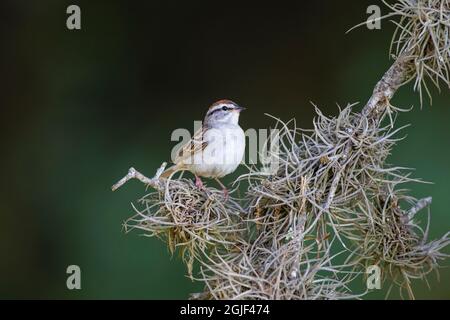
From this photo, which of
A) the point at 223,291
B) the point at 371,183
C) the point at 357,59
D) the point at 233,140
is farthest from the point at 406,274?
the point at 357,59

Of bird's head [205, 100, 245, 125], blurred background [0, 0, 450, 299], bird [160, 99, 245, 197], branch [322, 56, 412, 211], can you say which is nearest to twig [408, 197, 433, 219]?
branch [322, 56, 412, 211]

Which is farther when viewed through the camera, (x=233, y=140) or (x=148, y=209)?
(x=233, y=140)

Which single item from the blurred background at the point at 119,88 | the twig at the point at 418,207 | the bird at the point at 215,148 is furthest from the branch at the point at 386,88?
the blurred background at the point at 119,88

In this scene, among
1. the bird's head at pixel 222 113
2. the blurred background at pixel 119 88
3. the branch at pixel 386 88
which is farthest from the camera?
the blurred background at pixel 119 88

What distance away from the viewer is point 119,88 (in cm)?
593

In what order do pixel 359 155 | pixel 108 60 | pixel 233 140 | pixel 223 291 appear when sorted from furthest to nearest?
1. pixel 108 60
2. pixel 233 140
3. pixel 359 155
4. pixel 223 291

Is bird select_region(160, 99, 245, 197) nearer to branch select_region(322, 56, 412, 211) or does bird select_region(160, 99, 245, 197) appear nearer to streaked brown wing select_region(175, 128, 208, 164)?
streaked brown wing select_region(175, 128, 208, 164)

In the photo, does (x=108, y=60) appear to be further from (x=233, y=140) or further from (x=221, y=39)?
(x=233, y=140)

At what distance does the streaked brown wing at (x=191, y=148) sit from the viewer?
3770 mm

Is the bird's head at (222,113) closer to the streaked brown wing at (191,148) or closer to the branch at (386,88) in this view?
the streaked brown wing at (191,148)

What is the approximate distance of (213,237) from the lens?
246 centimetres

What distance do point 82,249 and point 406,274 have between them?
349cm

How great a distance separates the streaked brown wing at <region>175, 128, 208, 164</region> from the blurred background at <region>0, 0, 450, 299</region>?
1.57 m

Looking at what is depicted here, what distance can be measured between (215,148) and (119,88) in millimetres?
2346
